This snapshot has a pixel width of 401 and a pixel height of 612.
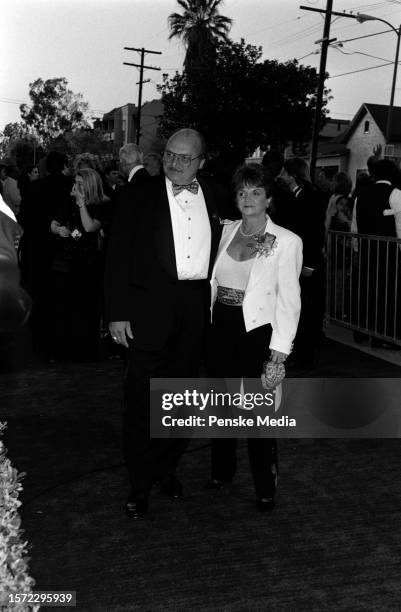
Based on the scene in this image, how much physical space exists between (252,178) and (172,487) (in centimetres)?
177

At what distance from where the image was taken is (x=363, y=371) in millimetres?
7199

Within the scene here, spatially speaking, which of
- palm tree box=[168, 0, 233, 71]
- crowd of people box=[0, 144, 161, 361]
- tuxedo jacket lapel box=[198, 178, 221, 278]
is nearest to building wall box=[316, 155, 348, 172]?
palm tree box=[168, 0, 233, 71]

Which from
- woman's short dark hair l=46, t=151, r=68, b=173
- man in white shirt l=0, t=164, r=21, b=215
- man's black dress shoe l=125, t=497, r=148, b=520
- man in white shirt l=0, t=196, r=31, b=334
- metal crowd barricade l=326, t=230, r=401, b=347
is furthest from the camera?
man in white shirt l=0, t=164, r=21, b=215

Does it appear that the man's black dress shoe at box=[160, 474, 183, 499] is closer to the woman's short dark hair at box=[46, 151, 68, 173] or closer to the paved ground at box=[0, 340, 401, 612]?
the paved ground at box=[0, 340, 401, 612]

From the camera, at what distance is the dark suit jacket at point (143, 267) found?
394 centimetres

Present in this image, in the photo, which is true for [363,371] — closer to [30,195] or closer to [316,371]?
[316,371]

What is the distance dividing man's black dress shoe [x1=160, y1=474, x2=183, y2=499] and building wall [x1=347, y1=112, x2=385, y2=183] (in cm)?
5268

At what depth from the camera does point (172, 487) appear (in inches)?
171

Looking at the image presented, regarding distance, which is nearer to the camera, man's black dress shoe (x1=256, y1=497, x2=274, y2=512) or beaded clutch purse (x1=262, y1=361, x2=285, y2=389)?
beaded clutch purse (x1=262, y1=361, x2=285, y2=389)

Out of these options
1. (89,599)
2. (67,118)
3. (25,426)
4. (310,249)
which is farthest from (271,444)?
(67,118)

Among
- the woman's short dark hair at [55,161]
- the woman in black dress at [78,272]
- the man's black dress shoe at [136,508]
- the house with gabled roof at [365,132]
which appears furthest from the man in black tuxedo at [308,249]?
the house with gabled roof at [365,132]

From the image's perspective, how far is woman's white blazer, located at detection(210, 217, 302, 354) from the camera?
154 inches

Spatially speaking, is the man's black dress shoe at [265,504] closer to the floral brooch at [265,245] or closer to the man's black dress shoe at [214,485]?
the man's black dress shoe at [214,485]

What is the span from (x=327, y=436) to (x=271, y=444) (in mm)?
1366
